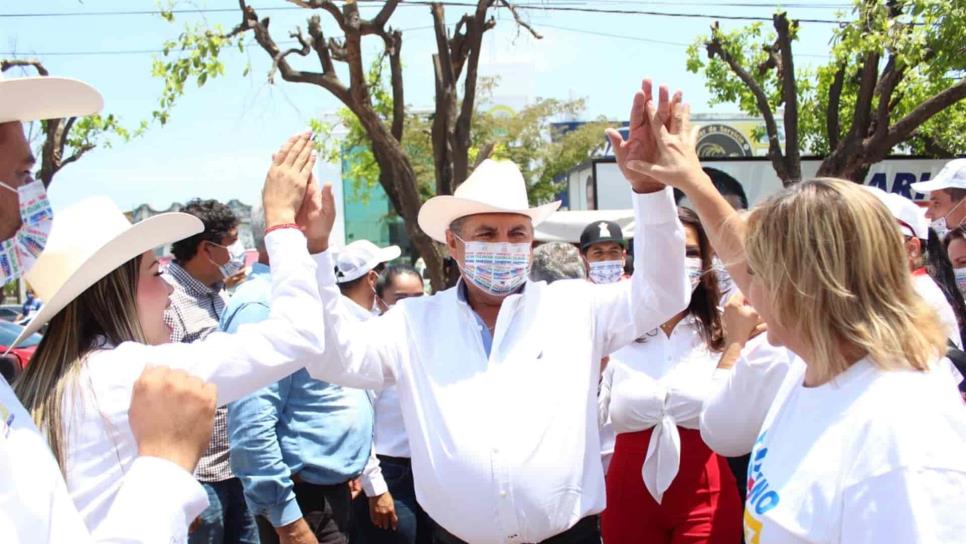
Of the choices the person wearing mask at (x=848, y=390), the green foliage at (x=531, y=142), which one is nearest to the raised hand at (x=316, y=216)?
the person wearing mask at (x=848, y=390)

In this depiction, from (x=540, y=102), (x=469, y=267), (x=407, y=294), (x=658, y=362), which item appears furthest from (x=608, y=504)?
(x=540, y=102)

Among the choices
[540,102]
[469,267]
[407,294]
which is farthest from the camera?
[540,102]

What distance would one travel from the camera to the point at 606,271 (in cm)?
551

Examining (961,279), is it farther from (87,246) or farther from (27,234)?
(27,234)

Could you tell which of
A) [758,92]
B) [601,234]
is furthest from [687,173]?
[758,92]

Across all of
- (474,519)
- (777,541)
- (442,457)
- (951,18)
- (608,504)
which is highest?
(951,18)

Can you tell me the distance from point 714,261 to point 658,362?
1.96ft

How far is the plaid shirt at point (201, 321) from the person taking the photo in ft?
13.0

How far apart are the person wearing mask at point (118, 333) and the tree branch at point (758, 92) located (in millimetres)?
13500

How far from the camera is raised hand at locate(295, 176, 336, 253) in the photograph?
101 inches

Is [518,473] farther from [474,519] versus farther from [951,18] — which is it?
[951,18]

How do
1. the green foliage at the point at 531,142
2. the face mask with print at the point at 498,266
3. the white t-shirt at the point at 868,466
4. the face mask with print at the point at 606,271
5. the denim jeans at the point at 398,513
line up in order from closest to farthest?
the white t-shirt at the point at 868,466 → the face mask with print at the point at 498,266 → the denim jeans at the point at 398,513 → the face mask with print at the point at 606,271 → the green foliage at the point at 531,142

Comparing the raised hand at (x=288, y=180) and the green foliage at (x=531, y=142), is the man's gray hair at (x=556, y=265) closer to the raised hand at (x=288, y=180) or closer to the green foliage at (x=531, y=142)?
the raised hand at (x=288, y=180)

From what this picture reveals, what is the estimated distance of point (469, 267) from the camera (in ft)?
10.5
